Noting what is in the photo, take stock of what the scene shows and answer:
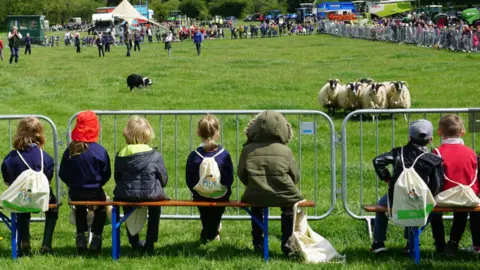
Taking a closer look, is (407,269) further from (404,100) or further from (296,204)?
(404,100)

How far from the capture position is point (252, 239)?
7828 millimetres

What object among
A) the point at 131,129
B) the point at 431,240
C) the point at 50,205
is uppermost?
the point at 131,129

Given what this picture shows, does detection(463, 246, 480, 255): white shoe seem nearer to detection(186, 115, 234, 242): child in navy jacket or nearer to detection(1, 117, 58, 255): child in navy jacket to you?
detection(186, 115, 234, 242): child in navy jacket

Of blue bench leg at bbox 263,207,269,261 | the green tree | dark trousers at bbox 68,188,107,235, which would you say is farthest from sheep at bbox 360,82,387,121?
the green tree

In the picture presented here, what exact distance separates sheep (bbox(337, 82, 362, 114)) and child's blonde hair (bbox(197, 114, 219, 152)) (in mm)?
11218

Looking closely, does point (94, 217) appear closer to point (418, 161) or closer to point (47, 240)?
point (47, 240)

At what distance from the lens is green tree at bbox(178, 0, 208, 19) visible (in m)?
133

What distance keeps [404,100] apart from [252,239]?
1083cm

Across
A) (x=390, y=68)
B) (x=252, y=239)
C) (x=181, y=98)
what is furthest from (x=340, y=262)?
(x=390, y=68)

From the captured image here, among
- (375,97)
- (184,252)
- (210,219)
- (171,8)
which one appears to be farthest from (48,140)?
(171,8)

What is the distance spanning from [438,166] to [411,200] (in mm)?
416

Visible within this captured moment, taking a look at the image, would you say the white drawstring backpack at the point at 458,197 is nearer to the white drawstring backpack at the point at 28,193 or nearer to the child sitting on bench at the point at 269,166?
the child sitting on bench at the point at 269,166

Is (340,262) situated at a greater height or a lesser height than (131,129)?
lesser

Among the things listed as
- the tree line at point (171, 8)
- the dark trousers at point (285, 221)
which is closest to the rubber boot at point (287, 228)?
the dark trousers at point (285, 221)
